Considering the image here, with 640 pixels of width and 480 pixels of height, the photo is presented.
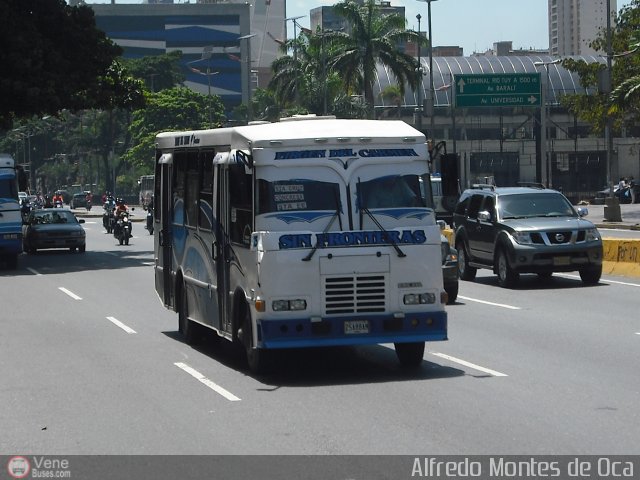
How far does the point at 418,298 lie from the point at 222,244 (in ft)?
8.02

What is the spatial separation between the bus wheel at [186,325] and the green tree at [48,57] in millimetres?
20315

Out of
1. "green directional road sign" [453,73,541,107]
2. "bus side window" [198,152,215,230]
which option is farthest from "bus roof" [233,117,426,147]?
"green directional road sign" [453,73,541,107]

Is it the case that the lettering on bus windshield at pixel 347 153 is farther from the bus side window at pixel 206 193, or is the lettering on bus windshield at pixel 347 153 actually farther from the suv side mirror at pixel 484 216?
the suv side mirror at pixel 484 216

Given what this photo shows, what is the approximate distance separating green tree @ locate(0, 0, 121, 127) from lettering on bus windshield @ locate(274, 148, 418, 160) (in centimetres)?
2403

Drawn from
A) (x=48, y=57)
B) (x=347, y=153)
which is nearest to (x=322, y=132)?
(x=347, y=153)

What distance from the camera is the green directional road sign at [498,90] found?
60594 mm

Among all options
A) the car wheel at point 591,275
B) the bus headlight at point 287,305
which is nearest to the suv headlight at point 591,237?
the car wheel at point 591,275

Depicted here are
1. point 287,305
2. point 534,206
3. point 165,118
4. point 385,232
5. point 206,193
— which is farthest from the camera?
point 165,118

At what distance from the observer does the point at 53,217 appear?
42.8 m

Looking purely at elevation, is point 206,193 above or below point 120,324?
above

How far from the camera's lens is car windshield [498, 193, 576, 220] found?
24875mm
